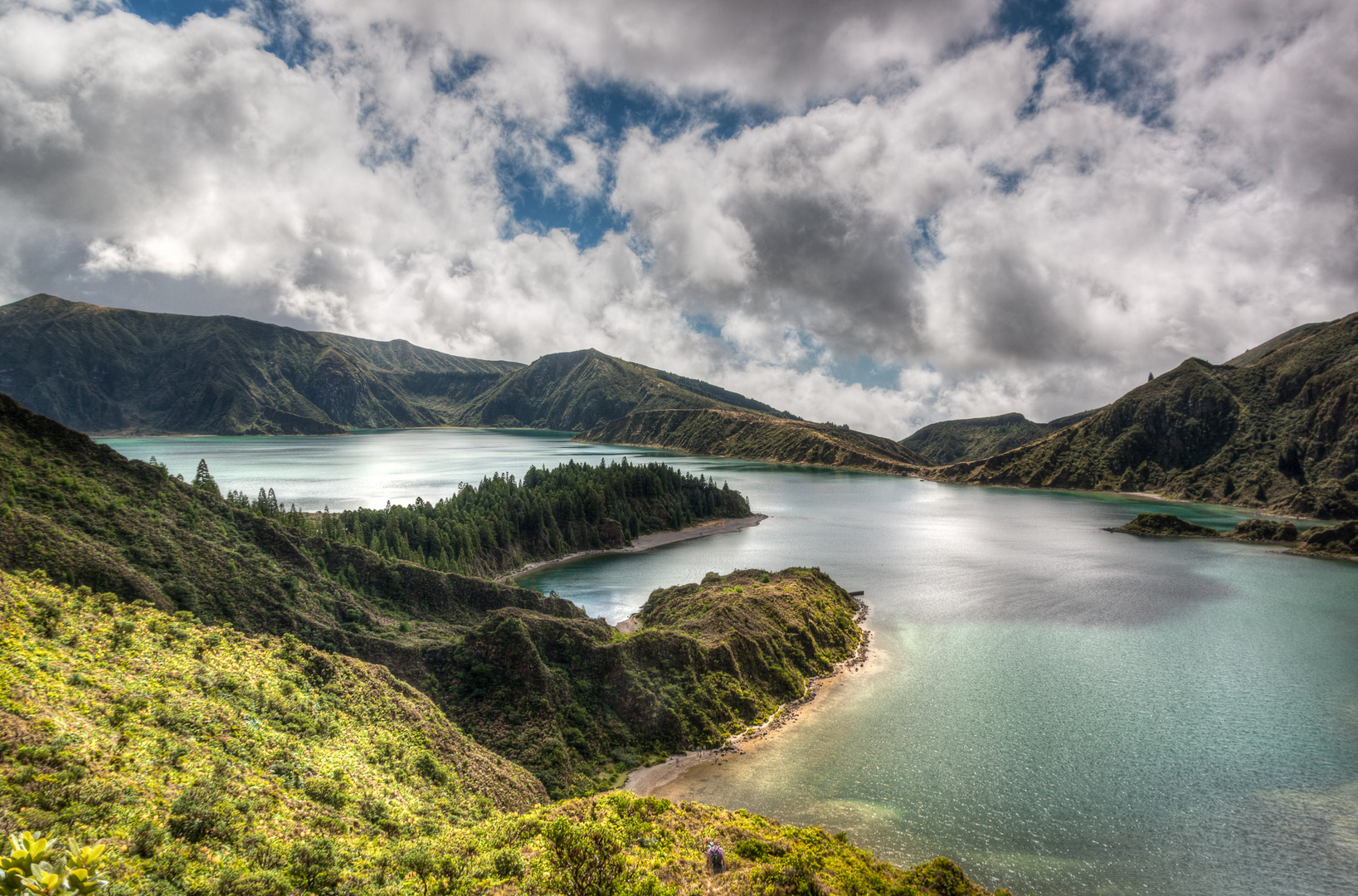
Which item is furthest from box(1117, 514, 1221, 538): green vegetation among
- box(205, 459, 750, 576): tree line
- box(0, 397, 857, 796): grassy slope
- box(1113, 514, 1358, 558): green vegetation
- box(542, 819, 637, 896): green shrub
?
box(542, 819, 637, 896): green shrub

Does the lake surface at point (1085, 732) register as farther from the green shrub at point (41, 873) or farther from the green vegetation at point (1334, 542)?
the green shrub at point (41, 873)

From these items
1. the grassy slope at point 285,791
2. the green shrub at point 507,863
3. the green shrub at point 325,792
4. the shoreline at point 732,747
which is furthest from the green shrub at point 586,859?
the shoreline at point 732,747

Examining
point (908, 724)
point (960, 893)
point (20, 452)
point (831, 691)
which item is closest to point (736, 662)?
point (831, 691)

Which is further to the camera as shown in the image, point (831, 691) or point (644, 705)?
point (831, 691)

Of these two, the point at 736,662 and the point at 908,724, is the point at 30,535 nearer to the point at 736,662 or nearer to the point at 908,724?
the point at 736,662

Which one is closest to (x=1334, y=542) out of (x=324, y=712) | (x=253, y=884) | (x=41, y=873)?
(x=324, y=712)

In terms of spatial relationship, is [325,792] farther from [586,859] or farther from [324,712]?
[586,859]

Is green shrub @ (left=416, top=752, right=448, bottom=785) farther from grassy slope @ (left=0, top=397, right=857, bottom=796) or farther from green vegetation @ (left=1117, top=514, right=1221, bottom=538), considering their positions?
green vegetation @ (left=1117, top=514, right=1221, bottom=538)

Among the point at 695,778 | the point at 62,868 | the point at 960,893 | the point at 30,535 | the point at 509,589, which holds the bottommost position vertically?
the point at 695,778
